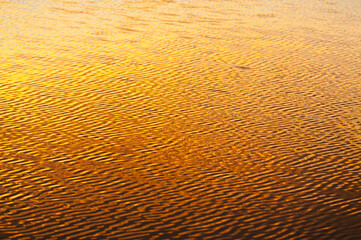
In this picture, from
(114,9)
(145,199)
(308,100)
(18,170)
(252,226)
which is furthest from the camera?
(114,9)

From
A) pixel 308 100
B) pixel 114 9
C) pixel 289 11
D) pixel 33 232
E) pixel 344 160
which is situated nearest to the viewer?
pixel 33 232

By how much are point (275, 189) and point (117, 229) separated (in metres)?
2.16

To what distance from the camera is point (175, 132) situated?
9.08m

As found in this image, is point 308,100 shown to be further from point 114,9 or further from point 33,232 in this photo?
point 114,9

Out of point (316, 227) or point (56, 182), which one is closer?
point (316, 227)

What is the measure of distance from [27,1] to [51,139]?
43.7 feet

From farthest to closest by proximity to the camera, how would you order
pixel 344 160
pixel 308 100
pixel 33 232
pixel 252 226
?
pixel 308 100 → pixel 344 160 → pixel 252 226 → pixel 33 232

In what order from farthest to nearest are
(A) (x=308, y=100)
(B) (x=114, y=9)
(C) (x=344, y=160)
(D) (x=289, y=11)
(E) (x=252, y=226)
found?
(D) (x=289, y=11) < (B) (x=114, y=9) < (A) (x=308, y=100) < (C) (x=344, y=160) < (E) (x=252, y=226)

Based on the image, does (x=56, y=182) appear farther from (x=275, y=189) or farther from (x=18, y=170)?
(x=275, y=189)

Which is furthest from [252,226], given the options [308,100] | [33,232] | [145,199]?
[308,100]

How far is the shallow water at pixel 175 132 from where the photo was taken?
21.1ft

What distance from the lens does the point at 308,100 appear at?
11.1 metres

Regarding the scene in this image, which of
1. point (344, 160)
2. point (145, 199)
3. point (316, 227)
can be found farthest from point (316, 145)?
point (145, 199)

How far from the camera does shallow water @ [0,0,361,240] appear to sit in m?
6.44
